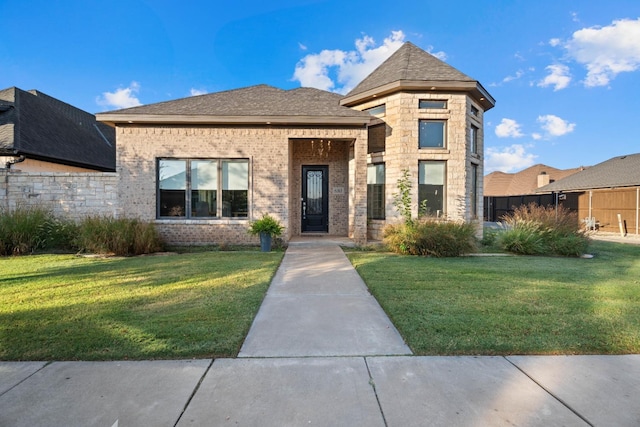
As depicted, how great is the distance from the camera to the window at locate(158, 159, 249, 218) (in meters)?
10.1

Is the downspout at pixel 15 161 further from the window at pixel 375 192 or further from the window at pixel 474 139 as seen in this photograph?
the window at pixel 474 139

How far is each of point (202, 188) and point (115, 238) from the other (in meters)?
2.86

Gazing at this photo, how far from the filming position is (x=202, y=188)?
10188mm

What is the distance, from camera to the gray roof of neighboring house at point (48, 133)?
12047 millimetres

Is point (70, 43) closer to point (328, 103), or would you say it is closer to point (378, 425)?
point (328, 103)

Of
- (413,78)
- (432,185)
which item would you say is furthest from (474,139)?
(413,78)

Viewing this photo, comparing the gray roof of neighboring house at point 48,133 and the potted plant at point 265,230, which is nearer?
the potted plant at point 265,230

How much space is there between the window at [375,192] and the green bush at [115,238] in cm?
706

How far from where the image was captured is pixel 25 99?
47.5 ft

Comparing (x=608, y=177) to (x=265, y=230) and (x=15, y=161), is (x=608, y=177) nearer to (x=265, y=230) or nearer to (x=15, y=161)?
(x=265, y=230)

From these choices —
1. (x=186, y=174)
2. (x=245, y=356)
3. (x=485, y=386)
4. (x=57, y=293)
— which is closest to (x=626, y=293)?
(x=485, y=386)

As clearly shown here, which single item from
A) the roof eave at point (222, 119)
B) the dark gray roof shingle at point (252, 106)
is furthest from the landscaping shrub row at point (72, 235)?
the dark gray roof shingle at point (252, 106)

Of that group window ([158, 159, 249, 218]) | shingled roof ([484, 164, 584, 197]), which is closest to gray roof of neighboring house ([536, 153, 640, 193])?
shingled roof ([484, 164, 584, 197])

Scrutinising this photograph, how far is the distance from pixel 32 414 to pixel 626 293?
740 cm
